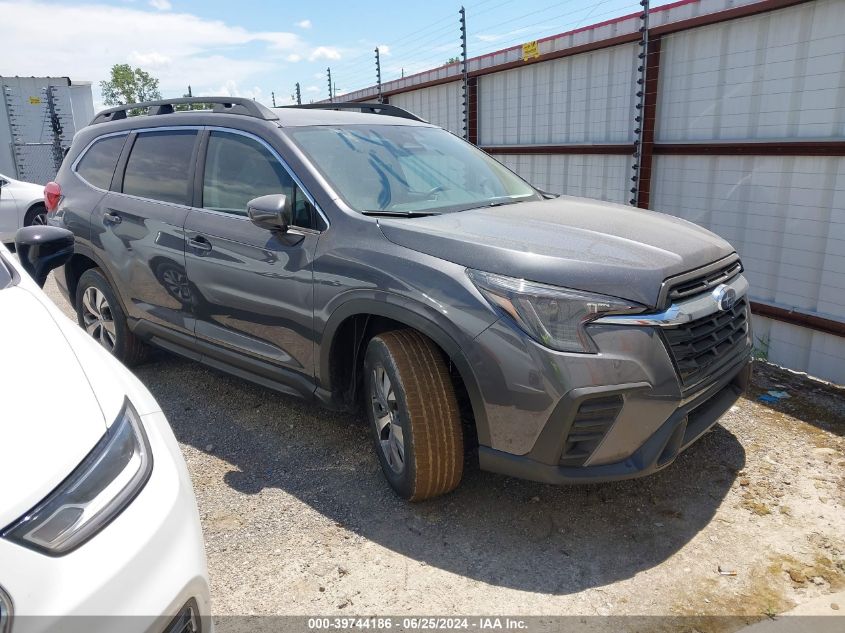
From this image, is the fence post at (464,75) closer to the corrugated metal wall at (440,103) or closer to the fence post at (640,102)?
the corrugated metal wall at (440,103)

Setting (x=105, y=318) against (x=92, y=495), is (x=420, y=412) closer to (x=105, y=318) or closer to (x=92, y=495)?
(x=92, y=495)

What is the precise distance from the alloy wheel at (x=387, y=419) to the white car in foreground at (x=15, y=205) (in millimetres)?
9136

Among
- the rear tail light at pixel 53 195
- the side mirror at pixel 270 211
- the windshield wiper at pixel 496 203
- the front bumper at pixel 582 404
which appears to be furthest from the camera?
the rear tail light at pixel 53 195

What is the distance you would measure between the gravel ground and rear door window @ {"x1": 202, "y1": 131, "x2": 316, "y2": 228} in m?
1.32

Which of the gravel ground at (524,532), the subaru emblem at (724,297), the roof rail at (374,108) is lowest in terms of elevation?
the gravel ground at (524,532)

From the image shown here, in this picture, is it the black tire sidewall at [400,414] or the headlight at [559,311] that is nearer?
the headlight at [559,311]

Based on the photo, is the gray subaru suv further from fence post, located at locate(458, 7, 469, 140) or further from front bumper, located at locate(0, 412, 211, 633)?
fence post, located at locate(458, 7, 469, 140)

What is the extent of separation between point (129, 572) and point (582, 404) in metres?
1.60

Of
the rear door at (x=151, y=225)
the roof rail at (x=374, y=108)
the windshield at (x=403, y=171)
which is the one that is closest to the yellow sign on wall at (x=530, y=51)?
the roof rail at (x=374, y=108)

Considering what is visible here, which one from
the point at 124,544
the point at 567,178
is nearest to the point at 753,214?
the point at 567,178

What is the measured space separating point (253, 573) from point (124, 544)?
1254mm

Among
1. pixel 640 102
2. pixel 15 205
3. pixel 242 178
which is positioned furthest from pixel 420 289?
pixel 15 205

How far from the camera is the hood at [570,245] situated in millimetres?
2506

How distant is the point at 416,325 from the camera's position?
272cm
